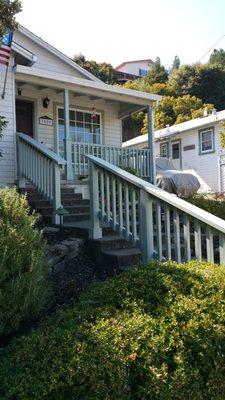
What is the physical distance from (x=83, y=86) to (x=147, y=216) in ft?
22.0

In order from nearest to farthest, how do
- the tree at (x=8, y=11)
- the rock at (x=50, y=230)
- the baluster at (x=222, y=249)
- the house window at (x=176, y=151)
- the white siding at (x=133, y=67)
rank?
the baluster at (x=222, y=249) → the rock at (x=50, y=230) → the tree at (x=8, y=11) → the house window at (x=176, y=151) → the white siding at (x=133, y=67)

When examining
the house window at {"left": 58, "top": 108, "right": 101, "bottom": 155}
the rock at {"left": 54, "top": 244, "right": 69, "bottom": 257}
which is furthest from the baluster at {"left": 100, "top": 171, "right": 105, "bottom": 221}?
the house window at {"left": 58, "top": 108, "right": 101, "bottom": 155}

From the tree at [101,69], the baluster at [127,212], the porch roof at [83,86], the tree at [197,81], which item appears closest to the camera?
the baluster at [127,212]

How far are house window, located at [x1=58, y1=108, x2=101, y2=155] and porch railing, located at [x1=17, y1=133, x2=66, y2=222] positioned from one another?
11.3ft

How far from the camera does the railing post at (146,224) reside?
4.81 m

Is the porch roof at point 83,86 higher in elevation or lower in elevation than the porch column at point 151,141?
higher

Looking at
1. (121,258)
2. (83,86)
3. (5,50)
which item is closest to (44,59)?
(83,86)

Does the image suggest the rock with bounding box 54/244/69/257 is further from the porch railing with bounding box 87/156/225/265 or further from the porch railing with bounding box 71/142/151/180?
the porch railing with bounding box 71/142/151/180

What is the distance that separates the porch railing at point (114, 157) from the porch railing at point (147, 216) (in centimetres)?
468

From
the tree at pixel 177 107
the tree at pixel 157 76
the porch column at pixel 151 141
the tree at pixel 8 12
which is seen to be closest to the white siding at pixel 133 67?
the tree at pixel 157 76

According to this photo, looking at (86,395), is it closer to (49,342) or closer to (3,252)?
(49,342)

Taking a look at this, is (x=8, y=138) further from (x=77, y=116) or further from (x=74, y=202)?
(x=77, y=116)

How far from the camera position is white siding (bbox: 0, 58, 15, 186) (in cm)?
944

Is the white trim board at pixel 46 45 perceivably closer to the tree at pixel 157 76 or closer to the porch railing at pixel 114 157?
the porch railing at pixel 114 157
